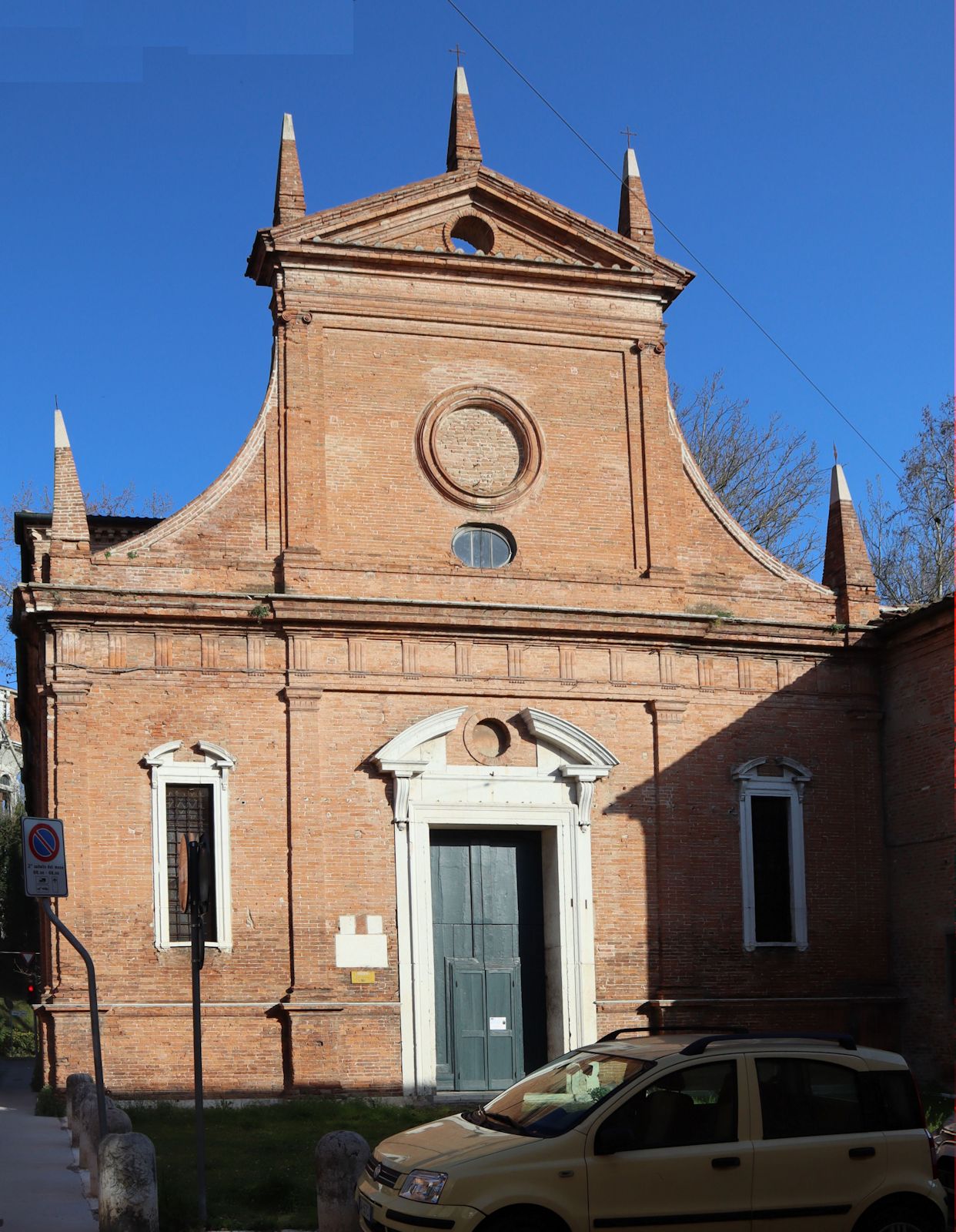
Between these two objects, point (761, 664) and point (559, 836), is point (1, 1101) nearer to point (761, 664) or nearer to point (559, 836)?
point (559, 836)

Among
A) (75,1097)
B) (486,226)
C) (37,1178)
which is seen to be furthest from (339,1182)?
(486,226)

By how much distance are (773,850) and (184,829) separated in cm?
792

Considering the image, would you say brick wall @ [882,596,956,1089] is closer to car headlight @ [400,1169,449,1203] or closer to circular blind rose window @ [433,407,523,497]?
circular blind rose window @ [433,407,523,497]

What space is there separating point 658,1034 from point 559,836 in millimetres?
8370

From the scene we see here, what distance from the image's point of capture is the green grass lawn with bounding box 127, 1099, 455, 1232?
11547 millimetres

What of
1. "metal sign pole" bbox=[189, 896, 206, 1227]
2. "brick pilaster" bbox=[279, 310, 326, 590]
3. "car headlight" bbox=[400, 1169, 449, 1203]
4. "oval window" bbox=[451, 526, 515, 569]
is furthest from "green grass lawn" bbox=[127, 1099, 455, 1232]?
"oval window" bbox=[451, 526, 515, 569]

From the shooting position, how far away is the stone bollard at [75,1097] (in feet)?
45.8

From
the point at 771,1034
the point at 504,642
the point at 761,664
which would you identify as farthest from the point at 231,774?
the point at 771,1034

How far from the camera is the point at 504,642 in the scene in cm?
2033

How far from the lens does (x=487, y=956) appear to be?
20.0 metres

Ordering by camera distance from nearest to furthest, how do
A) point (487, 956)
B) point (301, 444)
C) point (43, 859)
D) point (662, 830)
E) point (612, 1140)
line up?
point (612, 1140), point (43, 859), point (487, 956), point (301, 444), point (662, 830)

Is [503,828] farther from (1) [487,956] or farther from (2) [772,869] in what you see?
(2) [772,869]

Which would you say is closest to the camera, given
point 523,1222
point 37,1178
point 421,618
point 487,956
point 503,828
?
point 523,1222

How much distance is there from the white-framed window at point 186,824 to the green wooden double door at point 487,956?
106 inches
